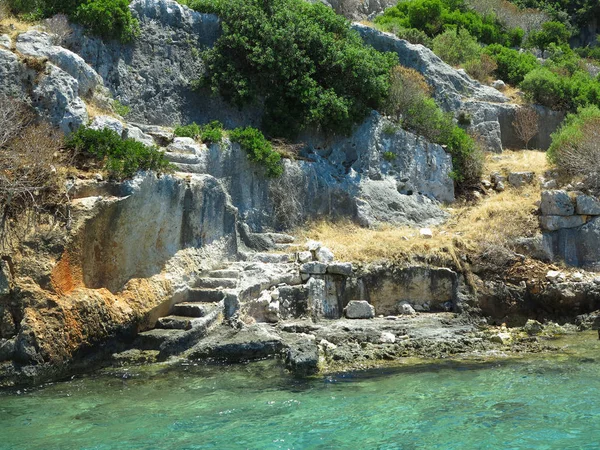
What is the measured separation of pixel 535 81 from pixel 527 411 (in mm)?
18394

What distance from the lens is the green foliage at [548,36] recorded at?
118 feet

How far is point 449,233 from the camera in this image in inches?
666

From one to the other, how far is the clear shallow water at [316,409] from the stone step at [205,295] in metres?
2.11

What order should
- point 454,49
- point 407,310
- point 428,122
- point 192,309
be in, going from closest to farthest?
point 192,309 → point 407,310 → point 428,122 → point 454,49

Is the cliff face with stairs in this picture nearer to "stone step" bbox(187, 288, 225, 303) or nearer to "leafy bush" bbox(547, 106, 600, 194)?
"stone step" bbox(187, 288, 225, 303)

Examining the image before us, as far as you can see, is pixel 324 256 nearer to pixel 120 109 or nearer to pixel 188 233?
pixel 188 233

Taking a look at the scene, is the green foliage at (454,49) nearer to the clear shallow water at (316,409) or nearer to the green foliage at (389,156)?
the green foliage at (389,156)

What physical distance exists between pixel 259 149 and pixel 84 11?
6.11 metres

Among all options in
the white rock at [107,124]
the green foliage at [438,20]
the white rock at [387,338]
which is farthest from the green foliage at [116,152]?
the green foliage at [438,20]

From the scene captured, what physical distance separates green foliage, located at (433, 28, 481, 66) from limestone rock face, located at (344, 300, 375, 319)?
627 inches

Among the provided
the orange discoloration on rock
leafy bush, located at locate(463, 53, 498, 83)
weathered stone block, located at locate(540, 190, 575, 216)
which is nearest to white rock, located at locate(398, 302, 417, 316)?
weathered stone block, located at locate(540, 190, 575, 216)

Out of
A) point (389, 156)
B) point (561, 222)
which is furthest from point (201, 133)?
point (561, 222)

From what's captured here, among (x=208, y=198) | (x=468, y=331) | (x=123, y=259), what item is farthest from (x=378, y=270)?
(x=123, y=259)

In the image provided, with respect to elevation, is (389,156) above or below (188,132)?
below
